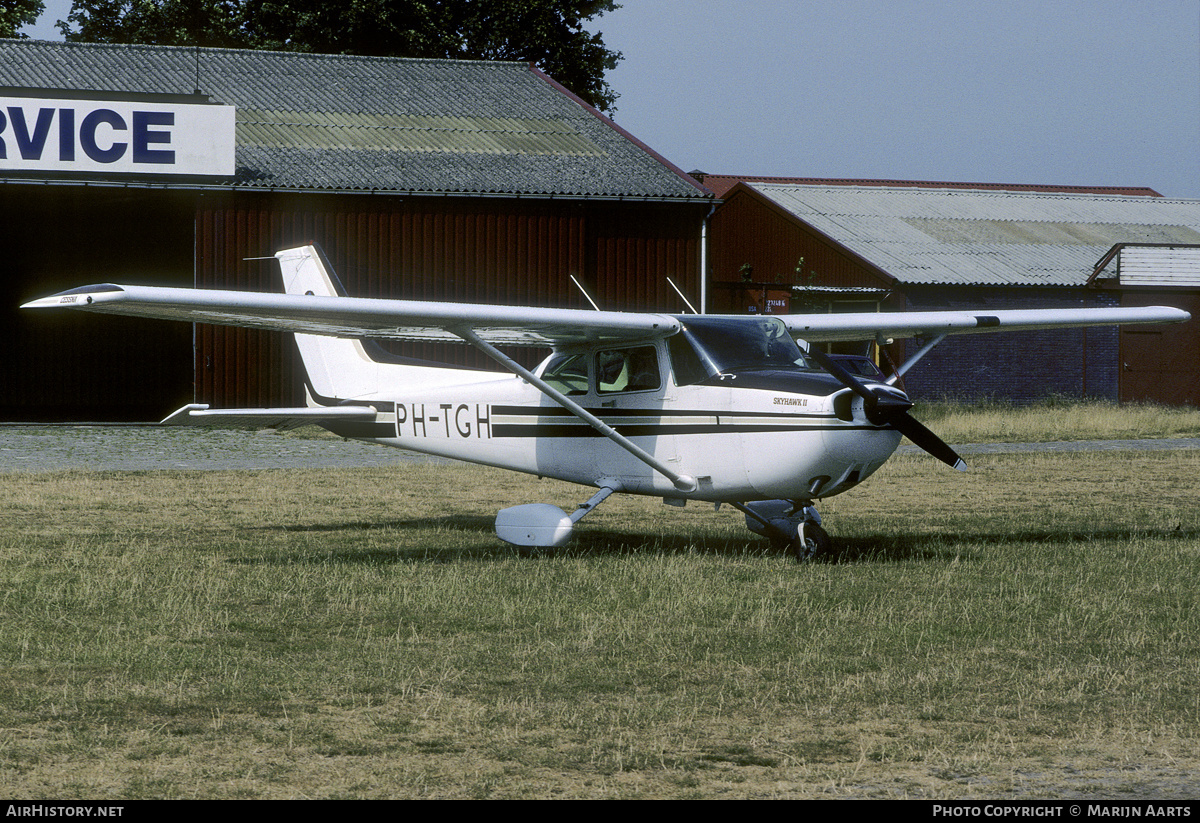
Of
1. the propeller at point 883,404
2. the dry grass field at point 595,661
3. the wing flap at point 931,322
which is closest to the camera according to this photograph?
the dry grass field at point 595,661

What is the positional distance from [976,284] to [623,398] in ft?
88.8

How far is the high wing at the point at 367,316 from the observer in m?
8.79

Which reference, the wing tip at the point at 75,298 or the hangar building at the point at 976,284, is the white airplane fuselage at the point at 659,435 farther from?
the hangar building at the point at 976,284

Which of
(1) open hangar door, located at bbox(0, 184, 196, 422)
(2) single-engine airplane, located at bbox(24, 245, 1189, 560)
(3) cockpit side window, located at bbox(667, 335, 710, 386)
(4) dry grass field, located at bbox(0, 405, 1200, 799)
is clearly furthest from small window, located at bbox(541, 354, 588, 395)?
(1) open hangar door, located at bbox(0, 184, 196, 422)

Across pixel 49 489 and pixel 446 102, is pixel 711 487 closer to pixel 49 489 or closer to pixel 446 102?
pixel 49 489

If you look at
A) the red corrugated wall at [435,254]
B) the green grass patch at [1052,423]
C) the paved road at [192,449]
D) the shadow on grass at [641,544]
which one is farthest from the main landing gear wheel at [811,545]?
the red corrugated wall at [435,254]

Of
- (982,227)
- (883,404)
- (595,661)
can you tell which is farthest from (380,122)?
(595,661)

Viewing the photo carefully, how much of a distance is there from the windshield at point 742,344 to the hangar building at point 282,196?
1558 centimetres

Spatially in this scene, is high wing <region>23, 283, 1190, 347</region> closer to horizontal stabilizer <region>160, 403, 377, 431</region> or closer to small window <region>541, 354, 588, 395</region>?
small window <region>541, 354, 588, 395</region>

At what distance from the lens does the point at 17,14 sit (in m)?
39.2

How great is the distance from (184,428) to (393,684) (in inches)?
823

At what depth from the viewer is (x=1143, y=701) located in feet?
19.5

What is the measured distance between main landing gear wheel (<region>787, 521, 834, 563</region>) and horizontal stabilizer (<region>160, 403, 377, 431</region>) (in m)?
4.49

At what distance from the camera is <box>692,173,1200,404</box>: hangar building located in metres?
36.1
